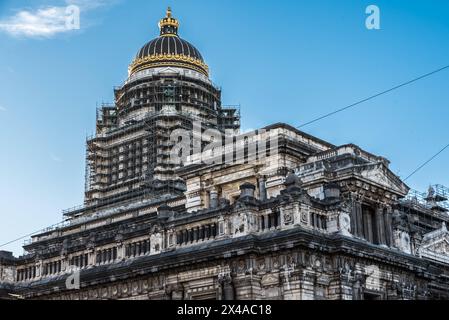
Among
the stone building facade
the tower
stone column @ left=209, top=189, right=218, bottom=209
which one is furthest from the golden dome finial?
stone column @ left=209, top=189, right=218, bottom=209

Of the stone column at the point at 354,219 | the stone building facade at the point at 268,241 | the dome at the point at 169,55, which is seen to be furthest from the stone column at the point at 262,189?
the dome at the point at 169,55

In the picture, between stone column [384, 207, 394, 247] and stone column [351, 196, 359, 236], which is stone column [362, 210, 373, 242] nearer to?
stone column [384, 207, 394, 247]

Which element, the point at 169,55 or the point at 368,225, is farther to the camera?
the point at 169,55

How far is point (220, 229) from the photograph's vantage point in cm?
4559

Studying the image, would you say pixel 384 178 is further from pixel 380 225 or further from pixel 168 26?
pixel 168 26

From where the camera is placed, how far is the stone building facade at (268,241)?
43188mm

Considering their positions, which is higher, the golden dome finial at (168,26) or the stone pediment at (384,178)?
the golden dome finial at (168,26)

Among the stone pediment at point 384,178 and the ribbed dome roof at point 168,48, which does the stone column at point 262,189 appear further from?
the ribbed dome roof at point 168,48

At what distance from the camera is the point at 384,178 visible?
49969 millimetres

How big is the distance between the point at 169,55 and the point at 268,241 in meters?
53.0

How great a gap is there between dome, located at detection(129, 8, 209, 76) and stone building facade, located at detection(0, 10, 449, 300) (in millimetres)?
27881

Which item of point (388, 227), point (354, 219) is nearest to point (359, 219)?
point (354, 219)
